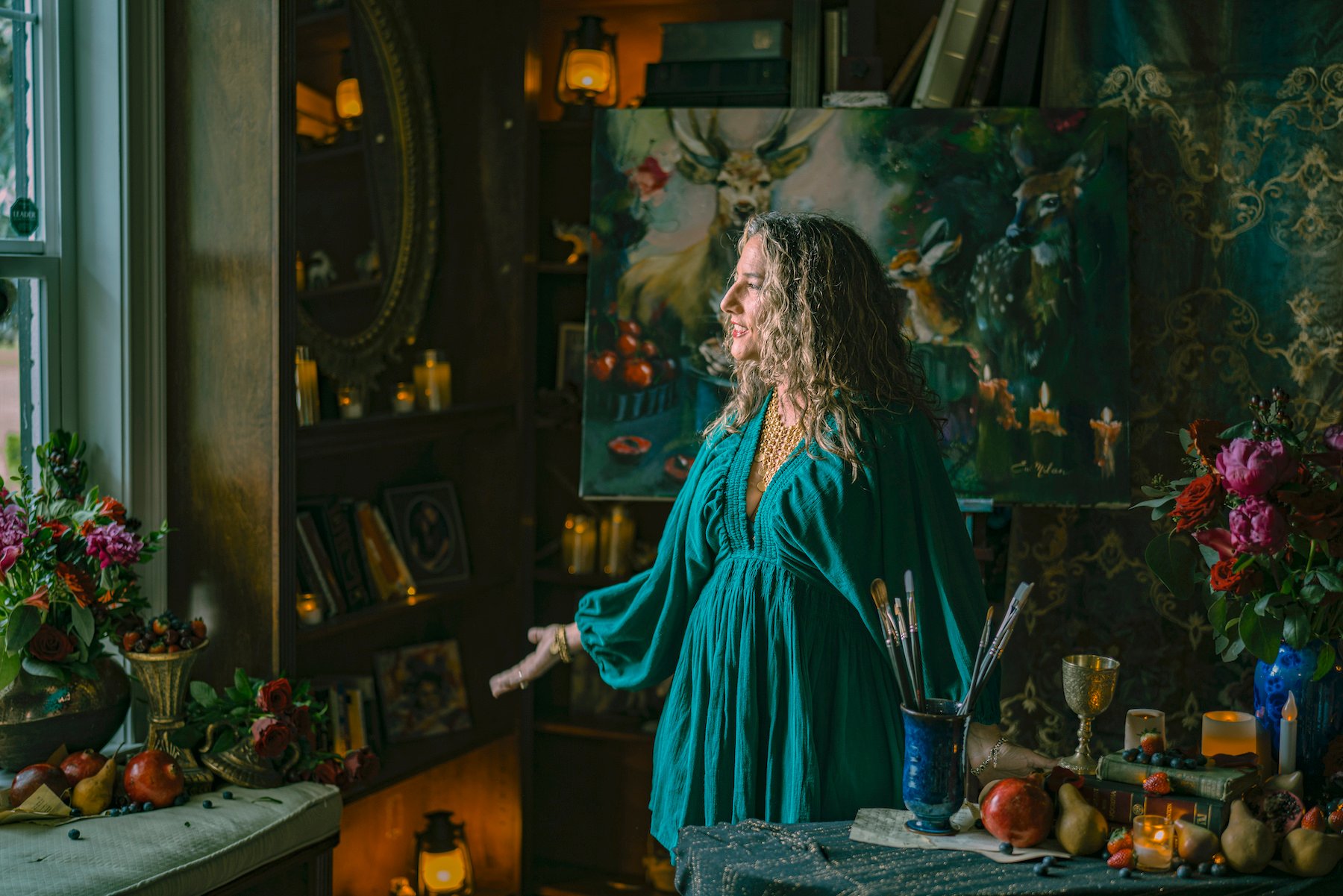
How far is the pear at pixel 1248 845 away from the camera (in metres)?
1.51

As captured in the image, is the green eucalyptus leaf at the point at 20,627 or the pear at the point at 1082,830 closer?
the pear at the point at 1082,830

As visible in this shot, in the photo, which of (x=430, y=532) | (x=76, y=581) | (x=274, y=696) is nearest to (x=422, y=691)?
(x=430, y=532)

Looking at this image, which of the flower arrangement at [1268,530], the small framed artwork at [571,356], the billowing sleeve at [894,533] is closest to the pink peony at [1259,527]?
the flower arrangement at [1268,530]

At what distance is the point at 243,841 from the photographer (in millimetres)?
2176

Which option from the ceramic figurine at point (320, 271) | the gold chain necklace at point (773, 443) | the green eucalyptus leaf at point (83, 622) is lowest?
the green eucalyptus leaf at point (83, 622)

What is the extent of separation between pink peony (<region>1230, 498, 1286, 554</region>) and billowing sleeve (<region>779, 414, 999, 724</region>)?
1.24 feet

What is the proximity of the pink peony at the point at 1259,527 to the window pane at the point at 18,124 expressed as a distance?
7.68 ft

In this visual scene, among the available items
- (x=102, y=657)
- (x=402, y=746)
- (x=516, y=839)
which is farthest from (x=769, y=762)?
(x=516, y=839)

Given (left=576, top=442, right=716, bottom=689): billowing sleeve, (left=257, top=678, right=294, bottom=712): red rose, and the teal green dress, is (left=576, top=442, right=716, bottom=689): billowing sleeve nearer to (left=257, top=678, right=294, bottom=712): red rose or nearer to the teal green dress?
the teal green dress

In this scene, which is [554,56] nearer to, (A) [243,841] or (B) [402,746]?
(B) [402,746]

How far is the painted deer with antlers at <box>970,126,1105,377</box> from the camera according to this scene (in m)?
2.97

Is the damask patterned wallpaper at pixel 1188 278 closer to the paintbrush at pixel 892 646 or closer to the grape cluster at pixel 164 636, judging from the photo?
the paintbrush at pixel 892 646

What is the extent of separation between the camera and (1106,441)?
2990 millimetres
